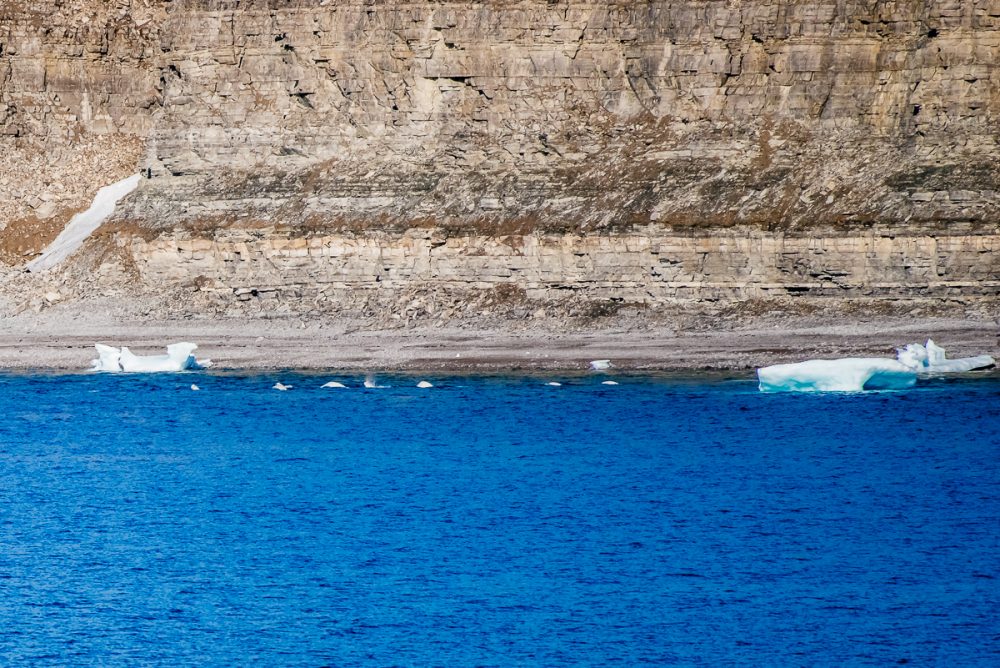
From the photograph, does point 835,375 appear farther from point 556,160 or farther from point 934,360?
point 556,160

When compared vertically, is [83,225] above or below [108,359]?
above

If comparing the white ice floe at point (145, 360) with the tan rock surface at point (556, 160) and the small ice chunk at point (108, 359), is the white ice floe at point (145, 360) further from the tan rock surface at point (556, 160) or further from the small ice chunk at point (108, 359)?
the tan rock surface at point (556, 160)

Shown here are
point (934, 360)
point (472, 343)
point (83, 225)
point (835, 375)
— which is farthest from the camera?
point (83, 225)

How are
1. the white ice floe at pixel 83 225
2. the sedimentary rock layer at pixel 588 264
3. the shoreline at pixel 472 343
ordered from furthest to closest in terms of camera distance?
the white ice floe at pixel 83 225, the sedimentary rock layer at pixel 588 264, the shoreline at pixel 472 343

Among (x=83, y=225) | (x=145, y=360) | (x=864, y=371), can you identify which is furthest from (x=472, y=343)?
(x=83, y=225)

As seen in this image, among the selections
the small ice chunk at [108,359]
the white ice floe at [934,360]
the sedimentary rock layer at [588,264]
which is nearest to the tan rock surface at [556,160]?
the sedimentary rock layer at [588,264]

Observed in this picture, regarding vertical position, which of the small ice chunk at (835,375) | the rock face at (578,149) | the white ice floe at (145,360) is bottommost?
the white ice floe at (145,360)

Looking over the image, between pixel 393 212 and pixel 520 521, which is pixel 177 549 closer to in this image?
pixel 520 521
